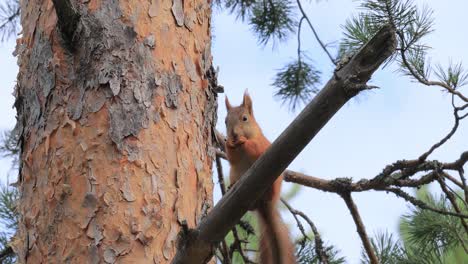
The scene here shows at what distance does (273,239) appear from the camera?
206 centimetres

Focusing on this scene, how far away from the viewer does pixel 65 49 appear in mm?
1463

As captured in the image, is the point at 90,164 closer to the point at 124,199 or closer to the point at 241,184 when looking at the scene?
the point at 124,199

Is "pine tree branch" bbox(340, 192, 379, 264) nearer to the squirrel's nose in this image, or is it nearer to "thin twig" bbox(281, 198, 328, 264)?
"thin twig" bbox(281, 198, 328, 264)

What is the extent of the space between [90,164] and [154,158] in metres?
0.12

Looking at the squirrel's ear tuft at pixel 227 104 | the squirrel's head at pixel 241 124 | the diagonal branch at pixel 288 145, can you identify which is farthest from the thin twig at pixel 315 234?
the diagonal branch at pixel 288 145

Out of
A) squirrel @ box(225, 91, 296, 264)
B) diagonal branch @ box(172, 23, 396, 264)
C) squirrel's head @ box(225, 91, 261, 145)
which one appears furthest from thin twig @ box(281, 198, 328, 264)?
diagonal branch @ box(172, 23, 396, 264)

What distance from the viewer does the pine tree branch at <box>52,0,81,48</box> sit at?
141cm

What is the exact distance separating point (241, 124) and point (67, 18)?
0.98 metres

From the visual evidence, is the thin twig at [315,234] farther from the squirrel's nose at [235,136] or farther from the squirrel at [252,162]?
the squirrel's nose at [235,136]

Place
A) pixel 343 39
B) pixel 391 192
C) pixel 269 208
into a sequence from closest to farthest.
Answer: pixel 391 192, pixel 269 208, pixel 343 39

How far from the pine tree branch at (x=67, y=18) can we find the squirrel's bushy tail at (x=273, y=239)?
88 centimetres

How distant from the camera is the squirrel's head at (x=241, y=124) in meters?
2.27

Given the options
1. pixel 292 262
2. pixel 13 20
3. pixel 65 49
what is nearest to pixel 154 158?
pixel 65 49

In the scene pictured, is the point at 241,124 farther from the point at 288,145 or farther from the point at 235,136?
the point at 288,145
